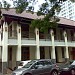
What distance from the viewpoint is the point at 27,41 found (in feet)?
94.9

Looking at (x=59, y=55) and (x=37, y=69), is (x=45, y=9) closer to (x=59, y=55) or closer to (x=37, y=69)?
(x=37, y=69)

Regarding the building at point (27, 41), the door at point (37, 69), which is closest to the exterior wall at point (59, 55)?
the building at point (27, 41)

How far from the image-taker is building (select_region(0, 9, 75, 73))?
27328 millimetres

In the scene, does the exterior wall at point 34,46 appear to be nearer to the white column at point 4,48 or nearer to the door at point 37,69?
the white column at point 4,48

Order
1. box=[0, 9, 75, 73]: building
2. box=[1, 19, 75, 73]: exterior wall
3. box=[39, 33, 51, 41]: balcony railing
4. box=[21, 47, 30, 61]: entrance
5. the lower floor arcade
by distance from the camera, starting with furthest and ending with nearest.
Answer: box=[39, 33, 51, 41]: balcony railing
box=[21, 47, 30, 61]: entrance
the lower floor arcade
box=[0, 9, 75, 73]: building
box=[1, 19, 75, 73]: exterior wall

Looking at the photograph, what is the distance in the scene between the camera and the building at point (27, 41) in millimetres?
27328

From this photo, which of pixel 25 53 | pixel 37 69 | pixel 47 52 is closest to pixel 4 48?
pixel 25 53

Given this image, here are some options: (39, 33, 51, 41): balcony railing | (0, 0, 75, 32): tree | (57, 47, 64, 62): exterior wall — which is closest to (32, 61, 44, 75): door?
(0, 0, 75, 32): tree

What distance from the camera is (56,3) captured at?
15.6m

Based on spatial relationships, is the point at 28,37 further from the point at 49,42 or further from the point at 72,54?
the point at 72,54

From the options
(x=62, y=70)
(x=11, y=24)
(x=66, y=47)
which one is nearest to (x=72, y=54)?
(x=66, y=47)

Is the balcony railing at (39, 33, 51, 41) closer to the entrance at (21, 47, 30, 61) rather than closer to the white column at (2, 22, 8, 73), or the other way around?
the entrance at (21, 47, 30, 61)

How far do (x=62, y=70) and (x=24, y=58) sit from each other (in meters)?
13.5

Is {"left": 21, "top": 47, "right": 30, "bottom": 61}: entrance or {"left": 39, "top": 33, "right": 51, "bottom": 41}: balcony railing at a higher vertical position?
{"left": 39, "top": 33, "right": 51, "bottom": 41}: balcony railing
